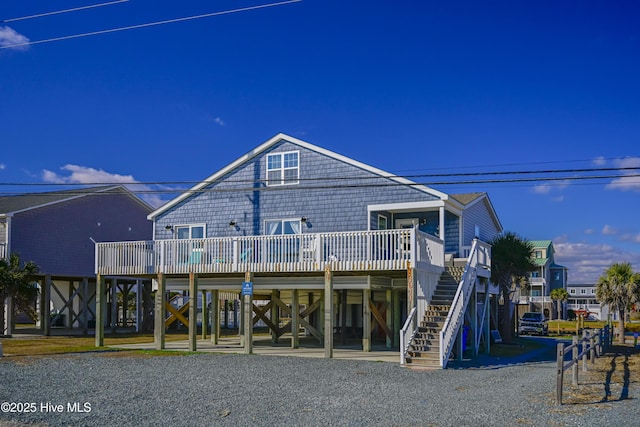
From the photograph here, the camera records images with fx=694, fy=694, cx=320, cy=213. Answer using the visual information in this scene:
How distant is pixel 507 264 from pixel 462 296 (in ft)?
31.0

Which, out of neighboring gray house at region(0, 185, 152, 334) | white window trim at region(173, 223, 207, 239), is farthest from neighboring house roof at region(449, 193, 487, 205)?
neighboring gray house at region(0, 185, 152, 334)

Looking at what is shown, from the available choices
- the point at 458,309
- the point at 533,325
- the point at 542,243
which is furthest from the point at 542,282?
the point at 458,309

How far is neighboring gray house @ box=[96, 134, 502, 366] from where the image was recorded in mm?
21328

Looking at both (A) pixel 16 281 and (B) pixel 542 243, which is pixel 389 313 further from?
(B) pixel 542 243

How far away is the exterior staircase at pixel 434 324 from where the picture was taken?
19281mm

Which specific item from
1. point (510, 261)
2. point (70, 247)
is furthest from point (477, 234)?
point (70, 247)

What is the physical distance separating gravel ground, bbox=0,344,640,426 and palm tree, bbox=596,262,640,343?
66.9 ft

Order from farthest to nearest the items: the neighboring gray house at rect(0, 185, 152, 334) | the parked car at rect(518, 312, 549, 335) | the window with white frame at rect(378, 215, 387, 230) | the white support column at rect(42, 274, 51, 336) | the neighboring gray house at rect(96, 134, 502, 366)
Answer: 1. the parked car at rect(518, 312, 549, 335)
2. the neighboring gray house at rect(0, 185, 152, 334)
3. the white support column at rect(42, 274, 51, 336)
4. the window with white frame at rect(378, 215, 387, 230)
5. the neighboring gray house at rect(96, 134, 502, 366)

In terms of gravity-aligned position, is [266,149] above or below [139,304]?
above

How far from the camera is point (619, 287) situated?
125ft

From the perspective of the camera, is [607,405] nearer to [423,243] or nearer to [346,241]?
[423,243]

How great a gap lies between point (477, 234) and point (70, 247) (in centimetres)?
2205

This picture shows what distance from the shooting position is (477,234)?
29.9m

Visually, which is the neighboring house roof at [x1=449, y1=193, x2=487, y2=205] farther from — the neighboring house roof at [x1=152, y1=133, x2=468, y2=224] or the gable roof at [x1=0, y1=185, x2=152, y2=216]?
the gable roof at [x1=0, y1=185, x2=152, y2=216]
